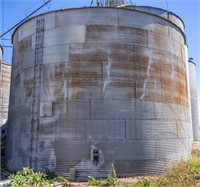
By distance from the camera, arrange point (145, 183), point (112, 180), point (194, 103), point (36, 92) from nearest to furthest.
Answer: point (145, 183)
point (112, 180)
point (36, 92)
point (194, 103)

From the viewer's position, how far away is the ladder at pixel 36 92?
39.5 ft

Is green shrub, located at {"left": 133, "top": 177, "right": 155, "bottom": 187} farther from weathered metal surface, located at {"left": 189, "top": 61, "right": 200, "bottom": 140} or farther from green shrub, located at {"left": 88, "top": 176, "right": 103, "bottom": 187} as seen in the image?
weathered metal surface, located at {"left": 189, "top": 61, "right": 200, "bottom": 140}

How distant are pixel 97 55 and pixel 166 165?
242 inches

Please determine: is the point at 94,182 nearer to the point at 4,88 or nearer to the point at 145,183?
the point at 145,183

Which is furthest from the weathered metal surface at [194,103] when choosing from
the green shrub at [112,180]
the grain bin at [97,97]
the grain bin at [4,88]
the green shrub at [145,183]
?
the green shrub at [145,183]

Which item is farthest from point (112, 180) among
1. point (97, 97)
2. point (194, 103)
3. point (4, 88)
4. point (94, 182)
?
point (194, 103)

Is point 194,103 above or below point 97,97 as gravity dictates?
above

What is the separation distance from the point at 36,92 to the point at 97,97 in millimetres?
3082

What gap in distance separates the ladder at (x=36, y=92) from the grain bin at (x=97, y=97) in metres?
0.05

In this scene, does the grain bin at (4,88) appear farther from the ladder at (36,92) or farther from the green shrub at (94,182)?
the green shrub at (94,182)

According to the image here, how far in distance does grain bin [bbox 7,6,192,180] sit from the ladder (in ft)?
0.15

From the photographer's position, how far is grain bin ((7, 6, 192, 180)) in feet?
38.0

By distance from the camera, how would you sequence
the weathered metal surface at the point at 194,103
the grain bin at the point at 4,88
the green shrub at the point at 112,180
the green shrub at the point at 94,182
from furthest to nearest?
the weathered metal surface at the point at 194,103
the grain bin at the point at 4,88
the green shrub at the point at 94,182
the green shrub at the point at 112,180

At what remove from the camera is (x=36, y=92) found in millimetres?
12602
